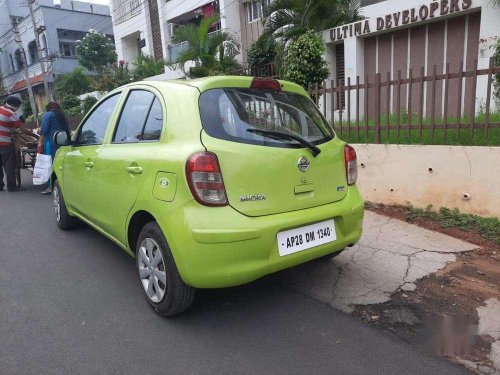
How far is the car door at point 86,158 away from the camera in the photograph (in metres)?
3.72

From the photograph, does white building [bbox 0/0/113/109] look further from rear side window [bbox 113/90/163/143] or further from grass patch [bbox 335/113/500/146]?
rear side window [bbox 113/90/163/143]

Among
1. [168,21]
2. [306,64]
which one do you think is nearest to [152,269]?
[306,64]

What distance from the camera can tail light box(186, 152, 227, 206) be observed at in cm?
247

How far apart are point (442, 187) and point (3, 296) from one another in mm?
4499

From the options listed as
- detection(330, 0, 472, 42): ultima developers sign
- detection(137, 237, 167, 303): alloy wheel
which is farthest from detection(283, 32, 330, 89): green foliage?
detection(137, 237, 167, 303): alloy wheel

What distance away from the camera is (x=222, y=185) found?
8.16ft

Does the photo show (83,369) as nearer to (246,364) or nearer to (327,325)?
(246,364)

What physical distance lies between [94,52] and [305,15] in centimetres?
2118

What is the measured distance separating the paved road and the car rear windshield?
A: 123cm

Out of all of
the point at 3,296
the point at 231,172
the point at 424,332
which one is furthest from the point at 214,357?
the point at 3,296

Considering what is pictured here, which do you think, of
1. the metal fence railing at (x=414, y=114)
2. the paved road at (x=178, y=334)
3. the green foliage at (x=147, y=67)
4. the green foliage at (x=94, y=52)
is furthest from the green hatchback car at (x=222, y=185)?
the green foliage at (x=94, y=52)

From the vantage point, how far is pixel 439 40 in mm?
9680

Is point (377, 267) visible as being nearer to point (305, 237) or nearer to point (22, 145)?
point (305, 237)

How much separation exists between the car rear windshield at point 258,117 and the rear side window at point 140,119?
45cm
